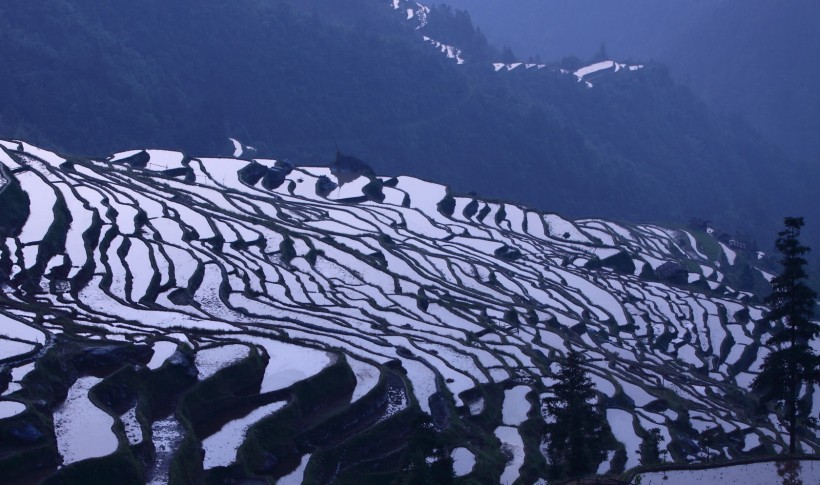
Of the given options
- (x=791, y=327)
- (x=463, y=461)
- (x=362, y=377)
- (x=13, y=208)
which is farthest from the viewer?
(x=13, y=208)

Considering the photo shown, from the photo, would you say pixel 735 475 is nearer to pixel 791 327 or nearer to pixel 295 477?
pixel 791 327

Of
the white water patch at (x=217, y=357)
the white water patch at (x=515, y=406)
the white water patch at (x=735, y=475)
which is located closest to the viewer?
the white water patch at (x=735, y=475)

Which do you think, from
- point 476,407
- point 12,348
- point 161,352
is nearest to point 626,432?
point 476,407

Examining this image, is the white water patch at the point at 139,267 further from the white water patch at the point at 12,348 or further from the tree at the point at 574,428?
the tree at the point at 574,428

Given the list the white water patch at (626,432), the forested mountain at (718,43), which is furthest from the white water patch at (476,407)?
the forested mountain at (718,43)

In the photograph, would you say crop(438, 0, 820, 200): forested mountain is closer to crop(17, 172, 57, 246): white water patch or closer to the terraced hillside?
the terraced hillside

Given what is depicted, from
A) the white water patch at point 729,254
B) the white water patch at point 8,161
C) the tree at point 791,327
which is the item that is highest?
the white water patch at point 729,254
